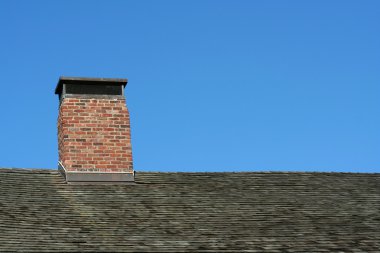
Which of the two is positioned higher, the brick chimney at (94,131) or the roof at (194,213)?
the brick chimney at (94,131)

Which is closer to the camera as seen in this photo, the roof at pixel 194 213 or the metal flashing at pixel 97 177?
the roof at pixel 194 213

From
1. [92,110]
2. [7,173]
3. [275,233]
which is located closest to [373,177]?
[275,233]

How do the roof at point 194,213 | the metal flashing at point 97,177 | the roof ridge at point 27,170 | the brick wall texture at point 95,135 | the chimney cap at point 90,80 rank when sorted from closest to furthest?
the roof at point 194,213, the metal flashing at point 97,177, the roof ridge at point 27,170, the brick wall texture at point 95,135, the chimney cap at point 90,80

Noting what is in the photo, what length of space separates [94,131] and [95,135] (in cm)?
8

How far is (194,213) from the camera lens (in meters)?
12.7

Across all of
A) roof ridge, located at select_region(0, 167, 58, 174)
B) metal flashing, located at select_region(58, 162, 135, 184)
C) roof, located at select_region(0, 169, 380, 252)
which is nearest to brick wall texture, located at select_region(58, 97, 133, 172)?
metal flashing, located at select_region(58, 162, 135, 184)

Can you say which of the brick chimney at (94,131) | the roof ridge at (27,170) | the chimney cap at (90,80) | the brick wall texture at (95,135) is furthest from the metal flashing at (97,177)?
the chimney cap at (90,80)

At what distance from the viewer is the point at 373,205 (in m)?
13.8

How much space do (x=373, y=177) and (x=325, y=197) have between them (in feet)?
6.23

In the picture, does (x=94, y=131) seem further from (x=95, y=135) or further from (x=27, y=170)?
(x=27, y=170)

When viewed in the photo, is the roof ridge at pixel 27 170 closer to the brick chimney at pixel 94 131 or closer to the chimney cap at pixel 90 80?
the brick chimney at pixel 94 131

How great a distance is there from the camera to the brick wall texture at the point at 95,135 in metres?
14.3

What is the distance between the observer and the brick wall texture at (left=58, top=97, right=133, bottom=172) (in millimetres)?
14289

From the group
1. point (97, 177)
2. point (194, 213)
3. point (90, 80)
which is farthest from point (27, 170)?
point (194, 213)
